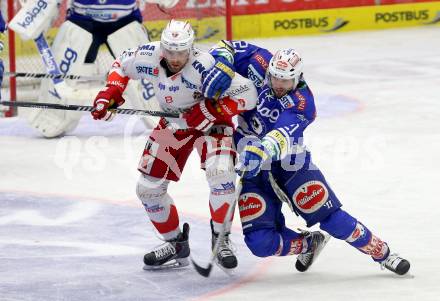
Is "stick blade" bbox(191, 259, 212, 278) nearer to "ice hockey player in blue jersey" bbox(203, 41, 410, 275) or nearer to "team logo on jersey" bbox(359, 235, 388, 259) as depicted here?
"ice hockey player in blue jersey" bbox(203, 41, 410, 275)

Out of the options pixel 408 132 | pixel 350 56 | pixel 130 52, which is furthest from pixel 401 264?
pixel 350 56

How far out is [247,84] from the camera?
22.9 feet

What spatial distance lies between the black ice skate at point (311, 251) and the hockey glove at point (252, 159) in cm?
61

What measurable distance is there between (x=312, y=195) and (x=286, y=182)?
0.17 m

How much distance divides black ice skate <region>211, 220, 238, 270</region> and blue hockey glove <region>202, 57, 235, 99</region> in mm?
805

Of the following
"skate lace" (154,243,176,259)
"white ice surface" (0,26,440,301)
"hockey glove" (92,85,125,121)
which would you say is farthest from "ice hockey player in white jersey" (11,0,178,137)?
"skate lace" (154,243,176,259)

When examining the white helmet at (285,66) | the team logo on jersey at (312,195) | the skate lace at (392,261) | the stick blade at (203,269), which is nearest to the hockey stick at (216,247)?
the stick blade at (203,269)

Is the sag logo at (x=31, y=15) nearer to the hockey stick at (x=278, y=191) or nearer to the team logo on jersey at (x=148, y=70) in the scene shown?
the team logo on jersey at (x=148, y=70)

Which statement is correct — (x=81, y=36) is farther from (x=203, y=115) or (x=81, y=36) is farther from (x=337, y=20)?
(x=337, y=20)

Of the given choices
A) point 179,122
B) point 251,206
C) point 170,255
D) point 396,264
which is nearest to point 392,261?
point 396,264

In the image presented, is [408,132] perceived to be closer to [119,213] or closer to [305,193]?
[119,213]

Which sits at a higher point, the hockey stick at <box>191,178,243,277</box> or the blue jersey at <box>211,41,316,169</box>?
the blue jersey at <box>211,41,316,169</box>

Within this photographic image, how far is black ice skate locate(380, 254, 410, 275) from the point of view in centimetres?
687

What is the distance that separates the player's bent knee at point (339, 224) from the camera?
22.4 feet
